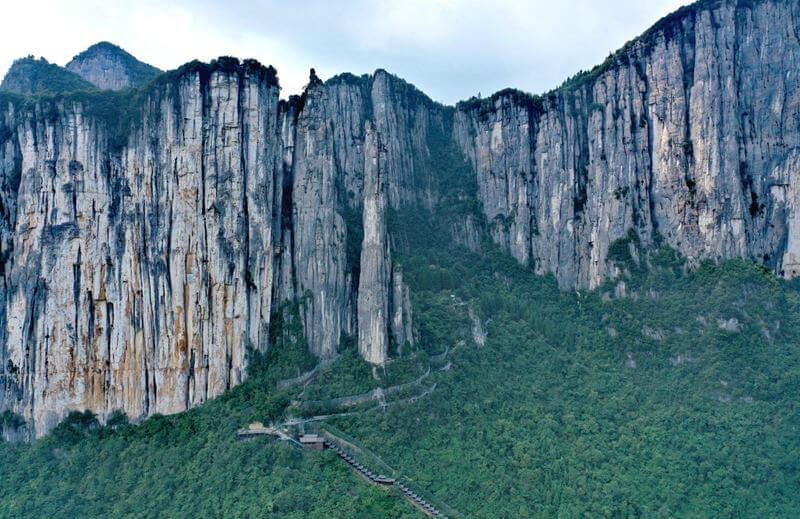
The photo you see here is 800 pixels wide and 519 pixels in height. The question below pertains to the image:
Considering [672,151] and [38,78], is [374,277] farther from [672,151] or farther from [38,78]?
[38,78]

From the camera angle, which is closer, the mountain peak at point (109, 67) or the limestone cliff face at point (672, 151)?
the limestone cliff face at point (672, 151)

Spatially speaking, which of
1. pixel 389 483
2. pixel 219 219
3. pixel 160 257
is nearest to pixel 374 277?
pixel 219 219

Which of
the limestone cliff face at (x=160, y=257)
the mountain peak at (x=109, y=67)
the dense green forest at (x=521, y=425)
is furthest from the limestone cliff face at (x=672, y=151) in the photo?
the mountain peak at (x=109, y=67)

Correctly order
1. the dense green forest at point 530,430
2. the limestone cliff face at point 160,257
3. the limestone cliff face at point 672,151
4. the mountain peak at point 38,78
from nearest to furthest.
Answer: the dense green forest at point 530,430, the limestone cliff face at point 160,257, the limestone cliff face at point 672,151, the mountain peak at point 38,78

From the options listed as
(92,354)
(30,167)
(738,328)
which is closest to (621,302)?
(738,328)

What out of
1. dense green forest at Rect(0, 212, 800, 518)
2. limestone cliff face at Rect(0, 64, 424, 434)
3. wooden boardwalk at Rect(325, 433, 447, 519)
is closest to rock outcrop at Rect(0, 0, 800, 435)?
limestone cliff face at Rect(0, 64, 424, 434)

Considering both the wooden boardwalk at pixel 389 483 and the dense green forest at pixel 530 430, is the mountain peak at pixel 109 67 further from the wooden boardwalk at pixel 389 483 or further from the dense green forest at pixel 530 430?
the wooden boardwalk at pixel 389 483

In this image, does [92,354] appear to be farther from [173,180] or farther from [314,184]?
[314,184]
